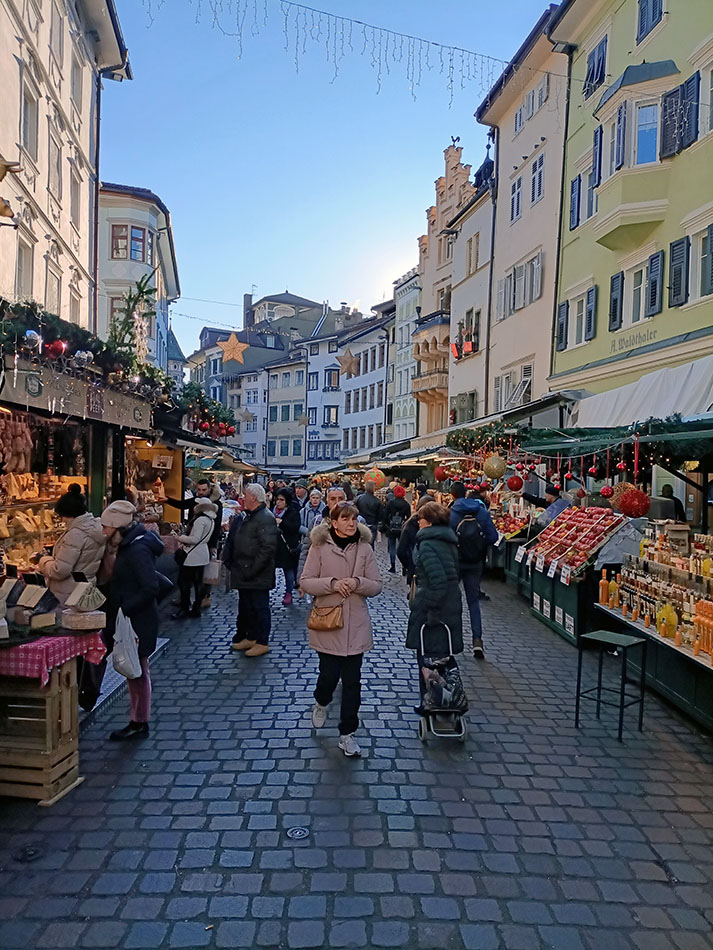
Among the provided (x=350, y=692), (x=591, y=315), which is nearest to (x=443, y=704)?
(x=350, y=692)

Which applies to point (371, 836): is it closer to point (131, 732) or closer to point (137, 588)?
point (131, 732)

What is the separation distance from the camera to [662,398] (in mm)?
8781

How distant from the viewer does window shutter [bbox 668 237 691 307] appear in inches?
534

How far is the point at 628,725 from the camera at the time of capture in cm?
601

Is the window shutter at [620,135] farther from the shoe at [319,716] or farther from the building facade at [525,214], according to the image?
the shoe at [319,716]

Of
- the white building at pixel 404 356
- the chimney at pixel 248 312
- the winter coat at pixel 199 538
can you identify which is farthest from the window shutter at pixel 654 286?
the chimney at pixel 248 312

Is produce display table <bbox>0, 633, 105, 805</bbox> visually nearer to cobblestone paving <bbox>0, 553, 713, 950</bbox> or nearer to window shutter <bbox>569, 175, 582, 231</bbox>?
cobblestone paving <bbox>0, 553, 713, 950</bbox>

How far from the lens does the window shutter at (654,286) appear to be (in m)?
14.4

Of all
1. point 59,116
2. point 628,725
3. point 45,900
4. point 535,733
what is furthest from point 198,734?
point 59,116

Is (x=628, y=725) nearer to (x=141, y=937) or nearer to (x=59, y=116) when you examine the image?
(x=141, y=937)

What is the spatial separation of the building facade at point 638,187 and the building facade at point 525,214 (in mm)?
1380

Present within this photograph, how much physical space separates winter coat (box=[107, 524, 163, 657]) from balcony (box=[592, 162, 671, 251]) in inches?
535

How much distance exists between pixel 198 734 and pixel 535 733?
284cm

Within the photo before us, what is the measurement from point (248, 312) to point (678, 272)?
70.4m
